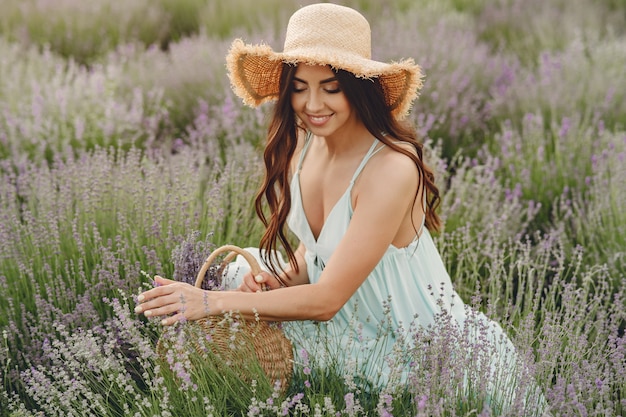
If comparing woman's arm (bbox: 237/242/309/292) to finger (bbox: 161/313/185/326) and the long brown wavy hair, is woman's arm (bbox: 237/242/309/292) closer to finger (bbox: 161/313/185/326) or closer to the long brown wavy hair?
the long brown wavy hair

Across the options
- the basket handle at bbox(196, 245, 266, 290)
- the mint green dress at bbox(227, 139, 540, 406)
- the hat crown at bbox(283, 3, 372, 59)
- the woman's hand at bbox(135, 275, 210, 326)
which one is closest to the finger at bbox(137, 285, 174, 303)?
the woman's hand at bbox(135, 275, 210, 326)

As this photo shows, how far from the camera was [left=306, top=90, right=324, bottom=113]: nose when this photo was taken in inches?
89.3

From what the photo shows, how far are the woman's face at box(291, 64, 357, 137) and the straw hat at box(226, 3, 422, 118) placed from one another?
0.14ft

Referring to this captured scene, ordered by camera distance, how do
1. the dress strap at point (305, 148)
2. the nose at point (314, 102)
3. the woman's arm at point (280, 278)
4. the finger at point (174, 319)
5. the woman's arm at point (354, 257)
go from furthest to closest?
the dress strap at point (305, 148) < the woman's arm at point (280, 278) < the nose at point (314, 102) < the woman's arm at point (354, 257) < the finger at point (174, 319)

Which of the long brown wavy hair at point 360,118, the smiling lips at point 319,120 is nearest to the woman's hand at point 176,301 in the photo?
the long brown wavy hair at point 360,118

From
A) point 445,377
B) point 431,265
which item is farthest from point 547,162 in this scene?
point 445,377

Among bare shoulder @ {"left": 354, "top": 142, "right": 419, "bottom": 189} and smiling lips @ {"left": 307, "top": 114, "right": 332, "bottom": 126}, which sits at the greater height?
smiling lips @ {"left": 307, "top": 114, "right": 332, "bottom": 126}

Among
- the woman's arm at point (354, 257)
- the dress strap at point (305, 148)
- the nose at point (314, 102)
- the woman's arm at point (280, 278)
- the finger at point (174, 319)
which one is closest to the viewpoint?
the finger at point (174, 319)

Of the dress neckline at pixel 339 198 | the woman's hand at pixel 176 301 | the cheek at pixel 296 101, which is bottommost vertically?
the woman's hand at pixel 176 301

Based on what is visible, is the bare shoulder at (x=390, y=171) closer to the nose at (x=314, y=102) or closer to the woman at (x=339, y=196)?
the woman at (x=339, y=196)

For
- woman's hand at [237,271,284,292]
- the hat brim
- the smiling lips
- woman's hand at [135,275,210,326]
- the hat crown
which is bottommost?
woman's hand at [237,271,284,292]

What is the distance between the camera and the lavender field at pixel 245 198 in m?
2.10

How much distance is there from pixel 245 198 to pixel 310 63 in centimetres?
142

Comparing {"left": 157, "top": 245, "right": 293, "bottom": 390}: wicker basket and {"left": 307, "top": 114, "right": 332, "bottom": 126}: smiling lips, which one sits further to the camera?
{"left": 307, "top": 114, "right": 332, "bottom": 126}: smiling lips
